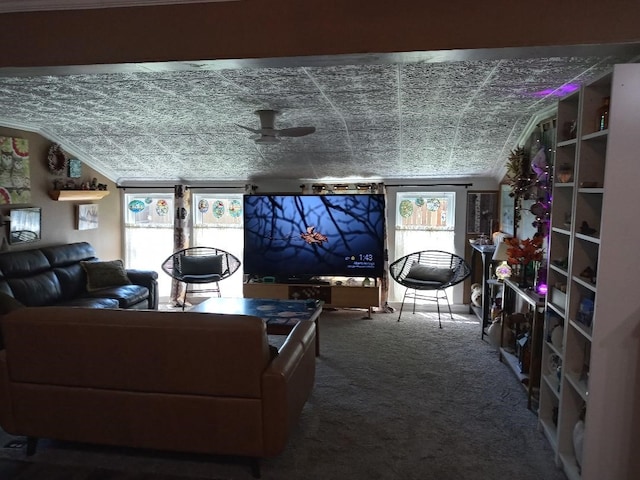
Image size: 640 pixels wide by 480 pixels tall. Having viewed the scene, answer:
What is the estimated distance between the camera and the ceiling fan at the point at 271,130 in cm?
383

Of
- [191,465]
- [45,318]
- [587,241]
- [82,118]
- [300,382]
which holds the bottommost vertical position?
[191,465]

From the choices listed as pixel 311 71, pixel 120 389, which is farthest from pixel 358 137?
pixel 120 389

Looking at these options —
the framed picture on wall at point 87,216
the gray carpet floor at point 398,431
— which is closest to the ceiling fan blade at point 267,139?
the gray carpet floor at point 398,431

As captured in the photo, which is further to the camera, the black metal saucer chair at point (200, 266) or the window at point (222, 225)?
the window at point (222, 225)

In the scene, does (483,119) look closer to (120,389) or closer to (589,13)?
(589,13)

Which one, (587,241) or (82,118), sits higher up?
(82,118)

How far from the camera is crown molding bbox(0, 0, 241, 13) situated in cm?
248

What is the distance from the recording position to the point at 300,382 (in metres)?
2.83

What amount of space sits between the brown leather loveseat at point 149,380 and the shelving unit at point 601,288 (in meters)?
1.57

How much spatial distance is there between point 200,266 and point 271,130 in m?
2.91

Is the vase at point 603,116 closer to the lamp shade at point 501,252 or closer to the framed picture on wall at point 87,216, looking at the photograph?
the lamp shade at point 501,252

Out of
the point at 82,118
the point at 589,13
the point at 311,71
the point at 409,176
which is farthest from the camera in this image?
the point at 409,176

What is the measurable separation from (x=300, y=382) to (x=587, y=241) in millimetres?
1851

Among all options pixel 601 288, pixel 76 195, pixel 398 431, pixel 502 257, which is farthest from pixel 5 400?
pixel 502 257
